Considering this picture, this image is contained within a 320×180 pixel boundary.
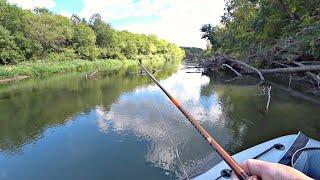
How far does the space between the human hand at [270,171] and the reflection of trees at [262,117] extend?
5.58 metres

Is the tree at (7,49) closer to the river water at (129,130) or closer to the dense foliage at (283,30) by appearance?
the river water at (129,130)

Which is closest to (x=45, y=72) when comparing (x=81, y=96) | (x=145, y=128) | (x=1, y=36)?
(x=1, y=36)

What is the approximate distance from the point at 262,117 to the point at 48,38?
109 ft

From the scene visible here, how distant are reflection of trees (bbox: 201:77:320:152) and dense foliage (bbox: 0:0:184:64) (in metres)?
19.8

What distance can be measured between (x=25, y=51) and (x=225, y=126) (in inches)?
1165

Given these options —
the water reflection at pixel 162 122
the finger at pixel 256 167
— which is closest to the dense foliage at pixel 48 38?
the water reflection at pixel 162 122

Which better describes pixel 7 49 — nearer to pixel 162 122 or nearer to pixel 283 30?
pixel 162 122

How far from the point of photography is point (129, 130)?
359 inches

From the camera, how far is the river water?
6769mm

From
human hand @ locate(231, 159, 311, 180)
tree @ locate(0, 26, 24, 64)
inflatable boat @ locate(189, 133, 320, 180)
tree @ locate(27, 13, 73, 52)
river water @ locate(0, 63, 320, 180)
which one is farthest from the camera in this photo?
tree @ locate(27, 13, 73, 52)

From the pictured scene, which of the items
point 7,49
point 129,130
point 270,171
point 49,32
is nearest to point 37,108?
point 129,130

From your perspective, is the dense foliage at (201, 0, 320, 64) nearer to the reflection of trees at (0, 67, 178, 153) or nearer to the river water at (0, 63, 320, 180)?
the river water at (0, 63, 320, 180)

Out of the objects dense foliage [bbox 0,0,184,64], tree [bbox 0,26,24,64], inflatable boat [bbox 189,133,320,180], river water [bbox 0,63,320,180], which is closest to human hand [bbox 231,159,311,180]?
inflatable boat [bbox 189,133,320,180]

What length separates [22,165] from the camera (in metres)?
7.05
